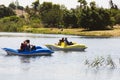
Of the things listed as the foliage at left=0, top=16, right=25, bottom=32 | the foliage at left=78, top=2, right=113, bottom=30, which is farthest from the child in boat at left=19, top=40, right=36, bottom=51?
the foliage at left=0, top=16, right=25, bottom=32

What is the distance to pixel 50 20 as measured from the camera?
418 feet

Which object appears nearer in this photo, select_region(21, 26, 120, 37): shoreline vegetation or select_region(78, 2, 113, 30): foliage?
select_region(21, 26, 120, 37): shoreline vegetation

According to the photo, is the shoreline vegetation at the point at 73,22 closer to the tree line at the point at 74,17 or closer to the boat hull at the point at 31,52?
the tree line at the point at 74,17

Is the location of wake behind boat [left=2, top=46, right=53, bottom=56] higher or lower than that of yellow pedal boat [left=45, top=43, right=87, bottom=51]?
higher

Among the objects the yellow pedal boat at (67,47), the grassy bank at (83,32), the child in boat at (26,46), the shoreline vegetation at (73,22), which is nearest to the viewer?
the child in boat at (26,46)

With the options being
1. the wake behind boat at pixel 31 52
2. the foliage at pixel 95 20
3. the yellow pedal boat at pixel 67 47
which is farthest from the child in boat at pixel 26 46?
the foliage at pixel 95 20

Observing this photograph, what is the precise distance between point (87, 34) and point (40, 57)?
192ft

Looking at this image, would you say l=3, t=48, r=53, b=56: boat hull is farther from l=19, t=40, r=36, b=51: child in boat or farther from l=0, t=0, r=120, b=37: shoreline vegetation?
l=0, t=0, r=120, b=37: shoreline vegetation

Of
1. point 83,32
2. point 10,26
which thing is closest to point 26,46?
point 83,32

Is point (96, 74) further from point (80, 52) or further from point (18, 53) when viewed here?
→ point (80, 52)

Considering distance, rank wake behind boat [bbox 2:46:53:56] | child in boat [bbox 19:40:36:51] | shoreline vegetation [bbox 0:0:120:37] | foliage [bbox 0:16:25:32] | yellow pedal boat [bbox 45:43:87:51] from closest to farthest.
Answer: child in boat [bbox 19:40:36:51], wake behind boat [bbox 2:46:53:56], yellow pedal boat [bbox 45:43:87:51], shoreline vegetation [bbox 0:0:120:37], foliage [bbox 0:16:25:32]

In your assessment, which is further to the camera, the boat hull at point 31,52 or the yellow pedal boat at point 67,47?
the yellow pedal boat at point 67,47

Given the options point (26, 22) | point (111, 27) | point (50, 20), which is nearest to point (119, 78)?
point (111, 27)

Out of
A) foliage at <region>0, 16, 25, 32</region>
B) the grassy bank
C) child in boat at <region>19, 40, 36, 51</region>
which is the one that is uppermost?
child in boat at <region>19, 40, 36, 51</region>
